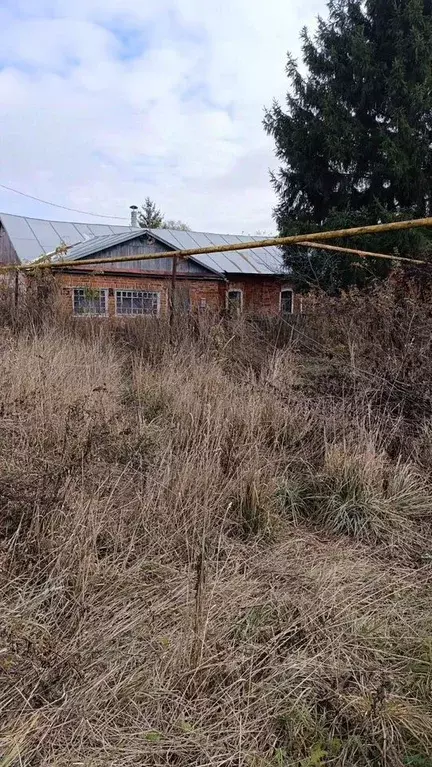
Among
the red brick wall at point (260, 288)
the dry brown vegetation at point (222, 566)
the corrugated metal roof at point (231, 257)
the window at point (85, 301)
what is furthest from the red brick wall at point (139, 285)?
the dry brown vegetation at point (222, 566)

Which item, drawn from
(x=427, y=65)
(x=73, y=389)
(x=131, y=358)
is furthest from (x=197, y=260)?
(x=73, y=389)

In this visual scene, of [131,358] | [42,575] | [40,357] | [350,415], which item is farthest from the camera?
[131,358]

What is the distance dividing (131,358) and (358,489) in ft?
10.8

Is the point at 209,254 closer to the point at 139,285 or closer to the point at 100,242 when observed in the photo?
the point at 139,285

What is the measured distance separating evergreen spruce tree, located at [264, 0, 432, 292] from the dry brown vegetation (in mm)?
11163

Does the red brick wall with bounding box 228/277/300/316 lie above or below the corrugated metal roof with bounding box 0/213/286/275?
below

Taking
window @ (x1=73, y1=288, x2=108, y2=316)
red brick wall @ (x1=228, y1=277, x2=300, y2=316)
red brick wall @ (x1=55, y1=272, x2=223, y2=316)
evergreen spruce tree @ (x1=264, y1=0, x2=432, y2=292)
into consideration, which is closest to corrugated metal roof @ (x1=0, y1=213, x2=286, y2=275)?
red brick wall @ (x1=228, y1=277, x2=300, y2=316)

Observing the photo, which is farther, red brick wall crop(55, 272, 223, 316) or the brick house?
the brick house

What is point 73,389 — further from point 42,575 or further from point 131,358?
point 42,575

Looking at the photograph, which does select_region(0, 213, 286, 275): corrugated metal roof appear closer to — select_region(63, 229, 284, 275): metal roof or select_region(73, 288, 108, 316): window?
select_region(63, 229, 284, 275): metal roof

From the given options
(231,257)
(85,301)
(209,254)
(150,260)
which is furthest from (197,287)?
(85,301)

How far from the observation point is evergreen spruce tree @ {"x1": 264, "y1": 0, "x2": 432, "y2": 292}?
14977 millimetres

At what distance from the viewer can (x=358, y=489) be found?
289 centimetres

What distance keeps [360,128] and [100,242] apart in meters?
10.5
